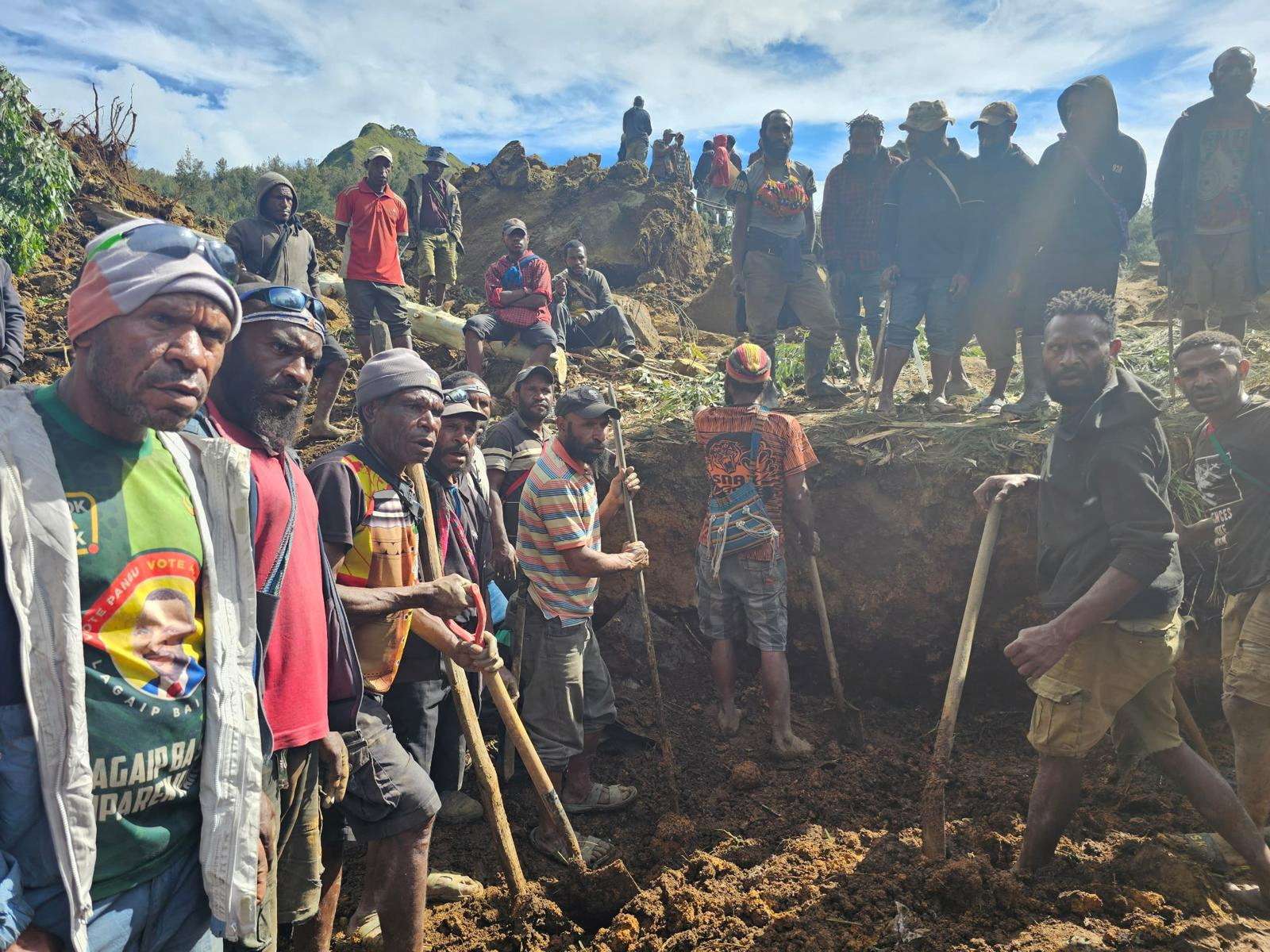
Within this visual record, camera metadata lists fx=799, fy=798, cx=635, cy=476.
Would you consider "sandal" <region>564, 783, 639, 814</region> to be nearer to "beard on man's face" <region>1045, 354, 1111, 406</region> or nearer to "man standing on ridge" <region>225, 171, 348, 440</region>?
"beard on man's face" <region>1045, 354, 1111, 406</region>

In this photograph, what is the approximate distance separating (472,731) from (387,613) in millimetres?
665

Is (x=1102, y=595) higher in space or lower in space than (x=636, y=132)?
lower

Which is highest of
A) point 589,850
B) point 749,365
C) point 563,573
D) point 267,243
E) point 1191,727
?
point 267,243

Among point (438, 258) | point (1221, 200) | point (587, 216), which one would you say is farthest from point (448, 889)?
point (587, 216)

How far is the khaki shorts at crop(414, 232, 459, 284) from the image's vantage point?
434 inches

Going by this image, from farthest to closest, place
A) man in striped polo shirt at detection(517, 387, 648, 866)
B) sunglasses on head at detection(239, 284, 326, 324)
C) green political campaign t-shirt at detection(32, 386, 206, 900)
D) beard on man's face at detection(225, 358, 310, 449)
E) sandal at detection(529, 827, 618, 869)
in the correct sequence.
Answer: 1. man in striped polo shirt at detection(517, 387, 648, 866)
2. sandal at detection(529, 827, 618, 869)
3. sunglasses on head at detection(239, 284, 326, 324)
4. beard on man's face at detection(225, 358, 310, 449)
5. green political campaign t-shirt at detection(32, 386, 206, 900)

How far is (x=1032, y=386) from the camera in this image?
5.97 metres

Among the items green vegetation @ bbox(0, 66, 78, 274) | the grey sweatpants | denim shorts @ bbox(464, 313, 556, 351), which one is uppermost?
green vegetation @ bbox(0, 66, 78, 274)

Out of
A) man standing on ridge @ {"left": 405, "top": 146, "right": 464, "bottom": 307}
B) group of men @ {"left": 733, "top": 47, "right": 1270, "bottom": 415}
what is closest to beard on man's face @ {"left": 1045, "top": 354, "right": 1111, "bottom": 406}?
group of men @ {"left": 733, "top": 47, "right": 1270, "bottom": 415}

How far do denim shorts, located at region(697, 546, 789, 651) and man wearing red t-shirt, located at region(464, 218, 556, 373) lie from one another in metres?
3.92

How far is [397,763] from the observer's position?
277 centimetres

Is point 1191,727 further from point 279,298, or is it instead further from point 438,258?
point 438,258

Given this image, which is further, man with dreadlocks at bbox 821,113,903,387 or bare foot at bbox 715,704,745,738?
man with dreadlocks at bbox 821,113,903,387

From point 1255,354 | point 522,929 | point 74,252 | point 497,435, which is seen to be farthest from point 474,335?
point 74,252
